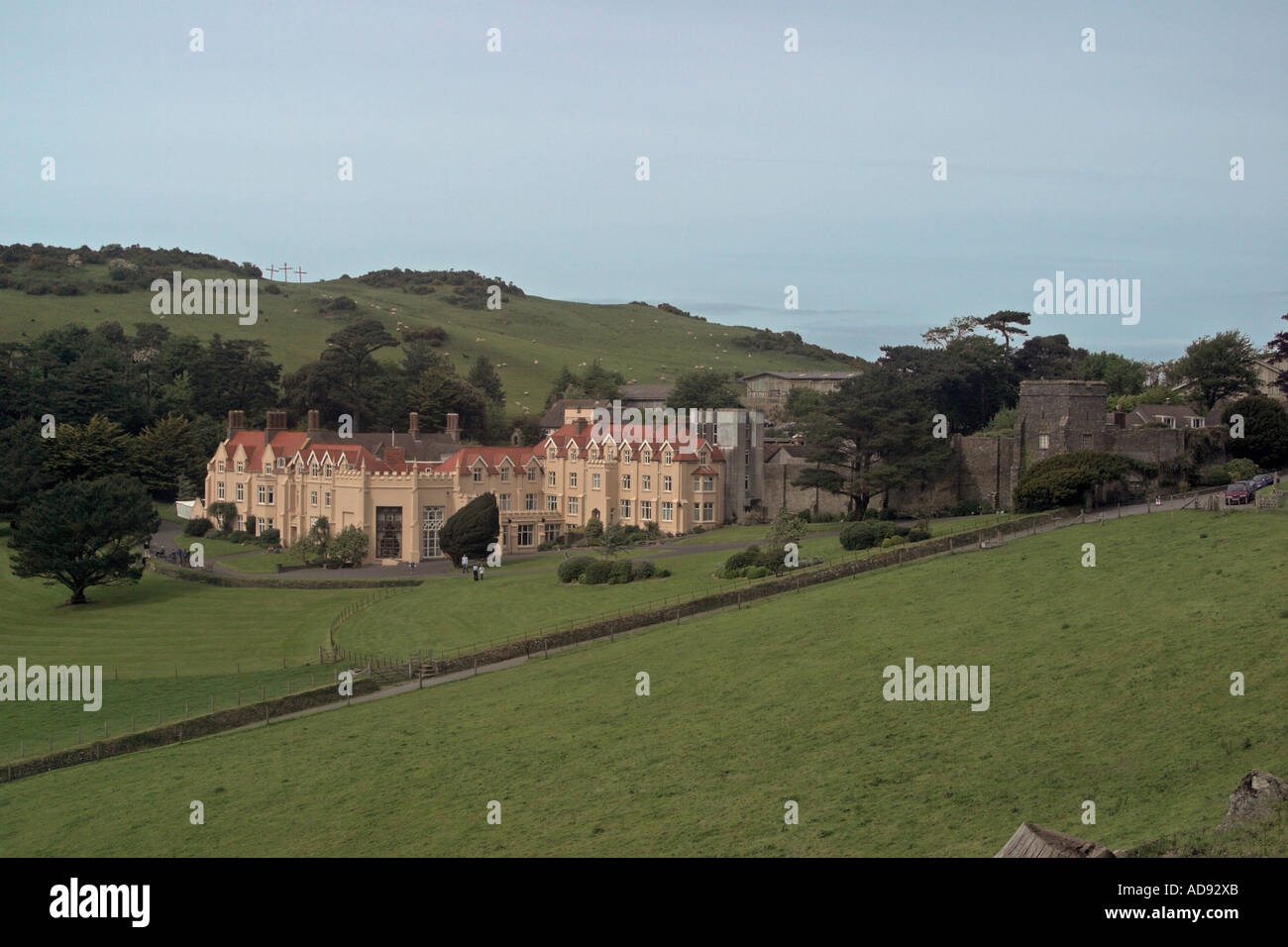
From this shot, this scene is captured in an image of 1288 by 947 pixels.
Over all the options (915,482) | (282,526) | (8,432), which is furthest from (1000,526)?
(8,432)

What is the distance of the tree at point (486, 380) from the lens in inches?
5586

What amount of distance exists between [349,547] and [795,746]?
5068cm

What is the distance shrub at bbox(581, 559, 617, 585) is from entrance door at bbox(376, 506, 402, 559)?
75.3ft

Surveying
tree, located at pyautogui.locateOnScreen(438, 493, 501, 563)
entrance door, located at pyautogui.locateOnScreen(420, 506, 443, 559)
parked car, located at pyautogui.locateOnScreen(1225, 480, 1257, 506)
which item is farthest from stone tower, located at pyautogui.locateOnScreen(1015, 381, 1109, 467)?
entrance door, located at pyautogui.locateOnScreen(420, 506, 443, 559)

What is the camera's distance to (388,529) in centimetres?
7694

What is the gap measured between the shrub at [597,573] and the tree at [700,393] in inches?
2743

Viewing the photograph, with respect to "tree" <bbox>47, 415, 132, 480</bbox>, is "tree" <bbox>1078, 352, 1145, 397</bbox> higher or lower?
higher

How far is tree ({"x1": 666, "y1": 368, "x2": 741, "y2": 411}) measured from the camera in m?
128

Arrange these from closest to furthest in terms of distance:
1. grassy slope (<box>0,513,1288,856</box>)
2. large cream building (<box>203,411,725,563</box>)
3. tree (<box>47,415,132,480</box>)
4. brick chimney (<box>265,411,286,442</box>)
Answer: grassy slope (<box>0,513,1288,856</box>) < large cream building (<box>203,411,725,563</box>) < tree (<box>47,415,132,480</box>) < brick chimney (<box>265,411,286,442</box>)

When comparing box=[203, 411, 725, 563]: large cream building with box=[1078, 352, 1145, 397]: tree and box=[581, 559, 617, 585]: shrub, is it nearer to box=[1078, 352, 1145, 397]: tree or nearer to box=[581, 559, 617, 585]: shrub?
box=[581, 559, 617, 585]: shrub

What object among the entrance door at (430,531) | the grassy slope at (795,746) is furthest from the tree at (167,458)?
the grassy slope at (795,746)
